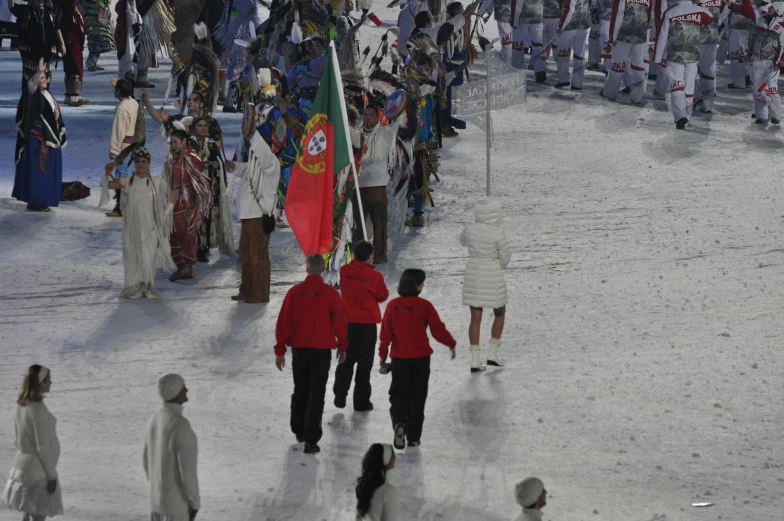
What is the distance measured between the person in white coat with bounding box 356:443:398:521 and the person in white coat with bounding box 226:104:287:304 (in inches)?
213

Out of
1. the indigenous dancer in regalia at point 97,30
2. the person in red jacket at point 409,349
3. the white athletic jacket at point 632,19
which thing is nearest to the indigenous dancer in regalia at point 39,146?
the person in red jacket at point 409,349

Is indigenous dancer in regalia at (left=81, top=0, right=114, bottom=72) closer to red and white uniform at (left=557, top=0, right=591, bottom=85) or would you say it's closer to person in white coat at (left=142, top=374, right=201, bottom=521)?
red and white uniform at (left=557, top=0, right=591, bottom=85)

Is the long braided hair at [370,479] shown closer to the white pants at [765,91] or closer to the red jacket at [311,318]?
A: the red jacket at [311,318]

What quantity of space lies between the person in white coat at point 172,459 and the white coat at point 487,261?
390 centimetres

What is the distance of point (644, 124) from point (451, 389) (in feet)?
32.1

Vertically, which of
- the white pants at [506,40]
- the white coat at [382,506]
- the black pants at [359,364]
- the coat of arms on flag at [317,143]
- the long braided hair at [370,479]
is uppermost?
the coat of arms on flag at [317,143]

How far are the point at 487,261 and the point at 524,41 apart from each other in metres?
11.5

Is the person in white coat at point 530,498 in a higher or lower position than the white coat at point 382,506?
higher

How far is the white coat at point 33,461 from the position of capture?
7.77 meters

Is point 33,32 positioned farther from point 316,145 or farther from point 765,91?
point 765,91

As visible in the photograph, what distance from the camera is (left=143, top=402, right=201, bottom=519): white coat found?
24.8 feet

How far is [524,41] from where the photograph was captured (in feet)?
72.5

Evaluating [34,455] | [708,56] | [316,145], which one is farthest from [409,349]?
[708,56]

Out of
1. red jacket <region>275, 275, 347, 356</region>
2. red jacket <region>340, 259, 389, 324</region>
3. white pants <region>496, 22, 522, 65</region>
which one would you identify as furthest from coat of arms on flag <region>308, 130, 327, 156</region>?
white pants <region>496, 22, 522, 65</region>
